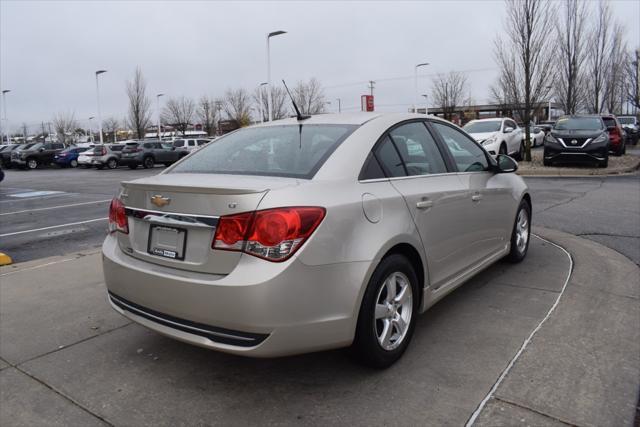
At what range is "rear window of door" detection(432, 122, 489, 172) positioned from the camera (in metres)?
4.27

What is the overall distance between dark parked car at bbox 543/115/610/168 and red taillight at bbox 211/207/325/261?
15.3 m

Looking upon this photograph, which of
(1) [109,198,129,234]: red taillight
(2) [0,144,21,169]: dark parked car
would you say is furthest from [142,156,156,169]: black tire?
(1) [109,198,129,234]: red taillight

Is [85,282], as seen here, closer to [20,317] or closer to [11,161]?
[20,317]

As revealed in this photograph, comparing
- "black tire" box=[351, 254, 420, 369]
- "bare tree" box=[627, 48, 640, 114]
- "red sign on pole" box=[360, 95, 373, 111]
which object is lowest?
"black tire" box=[351, 254, 420, 369]

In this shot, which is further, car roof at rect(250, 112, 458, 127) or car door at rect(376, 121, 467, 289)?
car roof at rect(250, 112, 458, 127)

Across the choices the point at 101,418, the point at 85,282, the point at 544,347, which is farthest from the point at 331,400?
the point at 85,282

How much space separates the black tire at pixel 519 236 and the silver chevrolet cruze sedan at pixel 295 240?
1558 millimetres

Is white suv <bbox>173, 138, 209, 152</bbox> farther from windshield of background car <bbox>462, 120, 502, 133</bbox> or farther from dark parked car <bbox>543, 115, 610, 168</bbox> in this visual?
dark parked car <bbox>543, 115, 610, 168</bbox>

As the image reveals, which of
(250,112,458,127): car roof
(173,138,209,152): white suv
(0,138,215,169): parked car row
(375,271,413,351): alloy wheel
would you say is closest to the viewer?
(375,271,413,351): alloy wheel

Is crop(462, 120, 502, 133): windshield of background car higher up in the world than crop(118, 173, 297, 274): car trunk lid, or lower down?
higher up

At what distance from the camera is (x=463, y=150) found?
4.50 m

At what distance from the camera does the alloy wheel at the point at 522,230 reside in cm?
541

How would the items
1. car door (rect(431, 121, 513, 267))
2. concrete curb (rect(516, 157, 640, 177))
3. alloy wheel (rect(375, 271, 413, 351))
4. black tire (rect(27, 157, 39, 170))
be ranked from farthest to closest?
black tire (rect(27, 157, 39, 170)) < concrete curb (rect(516, 157, 640, 177)) < car door (rect(431, 121, 513, 267)) < alloy wheel (rect(375, 271, 413, 351))

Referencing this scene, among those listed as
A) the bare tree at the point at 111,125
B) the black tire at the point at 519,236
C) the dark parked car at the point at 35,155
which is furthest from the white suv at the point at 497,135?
the bare tree at the point at 111,125
